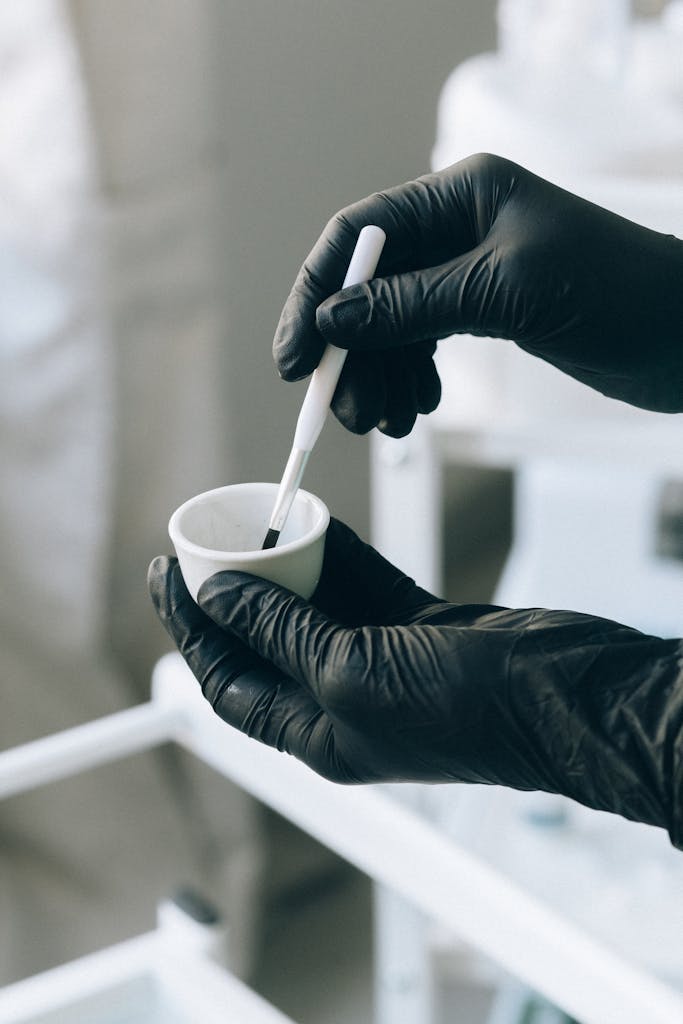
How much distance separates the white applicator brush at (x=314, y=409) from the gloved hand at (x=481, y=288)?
0.5 inches

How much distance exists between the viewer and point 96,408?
126 centimetres

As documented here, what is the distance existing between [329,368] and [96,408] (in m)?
0.69

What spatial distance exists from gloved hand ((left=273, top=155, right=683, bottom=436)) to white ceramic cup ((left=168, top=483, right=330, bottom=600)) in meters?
0.06

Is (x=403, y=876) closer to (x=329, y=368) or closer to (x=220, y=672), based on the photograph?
(x=220, y=672)

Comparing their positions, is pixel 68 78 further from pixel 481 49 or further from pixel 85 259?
pixel 481 49

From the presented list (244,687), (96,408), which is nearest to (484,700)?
(244,687)

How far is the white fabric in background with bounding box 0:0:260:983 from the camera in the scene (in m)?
1.19

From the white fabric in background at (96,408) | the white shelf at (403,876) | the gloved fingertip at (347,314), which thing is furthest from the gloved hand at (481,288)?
the white fabric in background at (96,408)

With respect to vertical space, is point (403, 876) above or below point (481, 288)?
below

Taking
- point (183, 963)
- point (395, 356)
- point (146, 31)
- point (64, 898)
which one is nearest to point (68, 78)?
point (146, 31)

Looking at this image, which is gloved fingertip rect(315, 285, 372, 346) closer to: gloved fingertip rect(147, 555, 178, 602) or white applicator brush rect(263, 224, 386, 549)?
white applicator brush rect(263, 224, 386, 549)

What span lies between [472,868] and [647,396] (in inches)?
11.1

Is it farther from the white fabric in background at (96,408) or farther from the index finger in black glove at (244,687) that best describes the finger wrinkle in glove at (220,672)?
the white fabric in background at (96,408)

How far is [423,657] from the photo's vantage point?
0.53 metres
